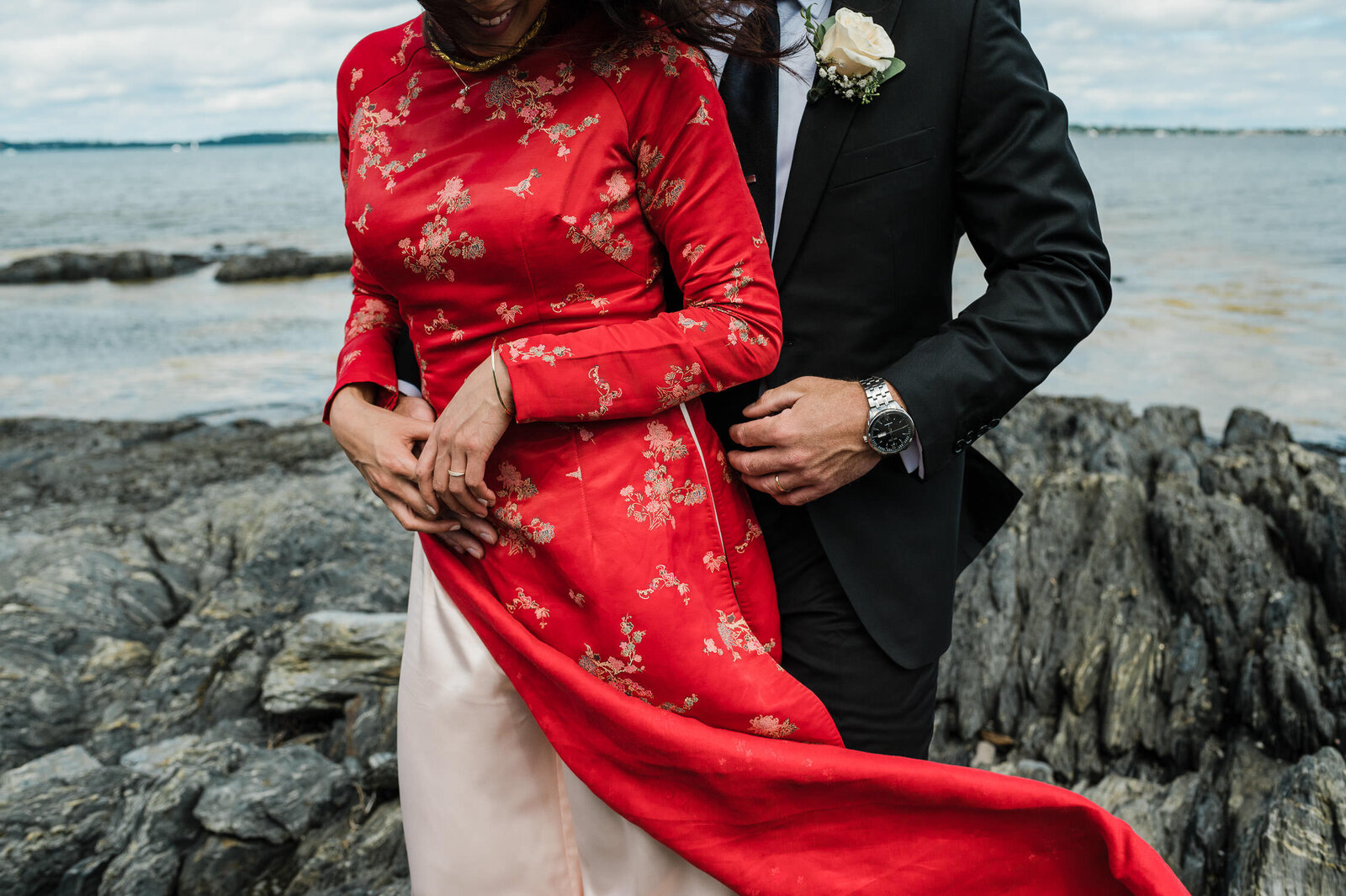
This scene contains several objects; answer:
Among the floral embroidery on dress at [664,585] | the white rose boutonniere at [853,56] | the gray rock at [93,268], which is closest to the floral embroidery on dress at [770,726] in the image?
the floral embroidery on dress at [664,585]

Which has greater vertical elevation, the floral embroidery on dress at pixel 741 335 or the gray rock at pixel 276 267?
the floral embroidery on dress at pixel 741 335

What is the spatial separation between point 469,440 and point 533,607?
0.34 meters

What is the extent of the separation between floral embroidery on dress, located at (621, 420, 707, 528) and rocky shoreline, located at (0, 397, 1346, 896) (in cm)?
188

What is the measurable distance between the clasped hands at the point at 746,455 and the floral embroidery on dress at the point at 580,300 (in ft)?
1.06

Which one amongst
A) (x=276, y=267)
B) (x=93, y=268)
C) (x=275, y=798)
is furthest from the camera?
(x=93, y=268)

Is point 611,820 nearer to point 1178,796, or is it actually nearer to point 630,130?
point 630,130

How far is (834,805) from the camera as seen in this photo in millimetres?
1683

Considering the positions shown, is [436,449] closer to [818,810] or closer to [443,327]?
[443,327]

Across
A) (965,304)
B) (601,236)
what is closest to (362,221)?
(601,236)

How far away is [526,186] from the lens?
1623 millimetres

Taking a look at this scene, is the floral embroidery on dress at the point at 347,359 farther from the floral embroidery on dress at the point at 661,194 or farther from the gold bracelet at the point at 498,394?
the floral embroidery on dress at the point at 661,194

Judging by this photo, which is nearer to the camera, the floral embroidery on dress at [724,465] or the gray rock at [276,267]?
the floral embroidery on dress at [724,465]

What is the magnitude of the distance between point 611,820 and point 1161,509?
368 cm

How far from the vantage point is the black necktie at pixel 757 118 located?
1.95 meters
